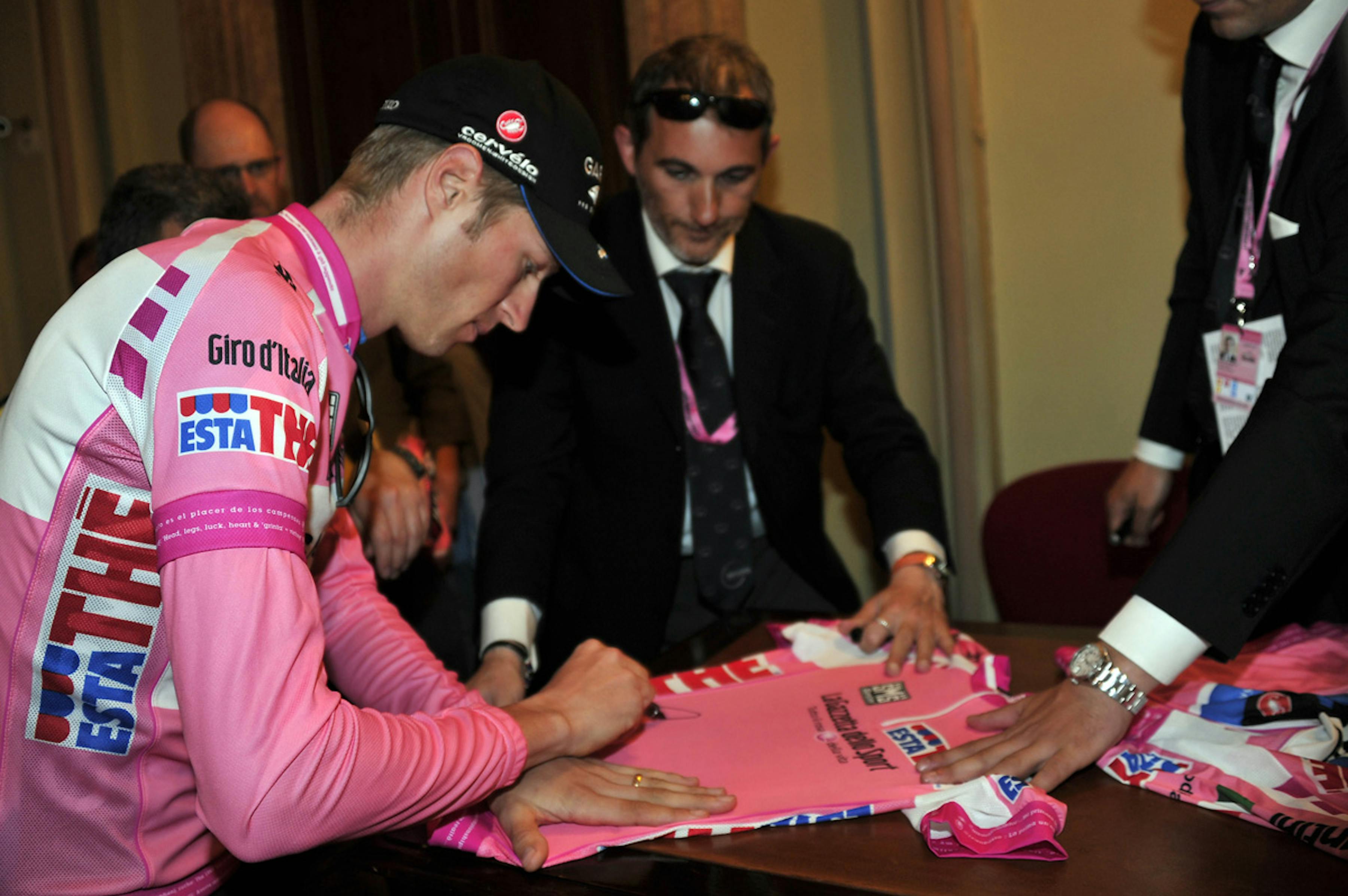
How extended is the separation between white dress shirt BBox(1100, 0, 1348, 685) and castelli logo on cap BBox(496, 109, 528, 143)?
2.65 ft

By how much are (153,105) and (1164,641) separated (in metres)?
4.58

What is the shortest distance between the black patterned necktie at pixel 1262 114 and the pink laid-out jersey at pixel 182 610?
1551 millimetres

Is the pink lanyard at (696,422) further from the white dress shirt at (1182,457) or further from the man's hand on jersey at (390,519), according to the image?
the white dress shirt at (1182,457)

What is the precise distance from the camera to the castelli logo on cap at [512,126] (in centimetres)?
117

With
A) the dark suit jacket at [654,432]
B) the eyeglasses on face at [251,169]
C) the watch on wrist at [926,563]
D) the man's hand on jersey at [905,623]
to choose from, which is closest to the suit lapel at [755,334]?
the dark suit jacket at [654,432]

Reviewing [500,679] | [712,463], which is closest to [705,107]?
[712,463]

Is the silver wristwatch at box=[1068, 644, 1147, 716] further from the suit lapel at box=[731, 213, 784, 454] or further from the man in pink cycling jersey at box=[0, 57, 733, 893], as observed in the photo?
the suit lapel at box=[731, 213, 784, 454]

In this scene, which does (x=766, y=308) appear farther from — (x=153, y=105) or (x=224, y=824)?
(x=153, y=105)

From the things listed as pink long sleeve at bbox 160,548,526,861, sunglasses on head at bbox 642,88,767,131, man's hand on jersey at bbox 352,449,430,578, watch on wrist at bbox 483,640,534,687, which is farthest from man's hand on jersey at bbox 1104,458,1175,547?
pink long sleeve at bbox 160,548,526,861

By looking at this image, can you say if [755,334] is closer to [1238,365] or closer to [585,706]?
[1238,365]

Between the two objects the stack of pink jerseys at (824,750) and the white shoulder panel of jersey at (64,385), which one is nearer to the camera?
the white shoulder panel of jersey at (64,385)

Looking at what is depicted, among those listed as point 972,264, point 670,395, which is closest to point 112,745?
point 670,395

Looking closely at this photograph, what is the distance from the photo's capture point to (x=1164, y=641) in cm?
125

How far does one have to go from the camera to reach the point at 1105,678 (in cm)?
124
